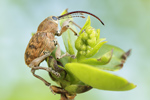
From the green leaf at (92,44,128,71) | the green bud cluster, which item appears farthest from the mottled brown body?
the green leaf at (92,44,128,71)

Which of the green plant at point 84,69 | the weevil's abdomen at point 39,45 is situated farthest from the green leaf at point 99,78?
the weevil's abdomen at point 39,45

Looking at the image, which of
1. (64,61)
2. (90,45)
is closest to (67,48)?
(64,61)

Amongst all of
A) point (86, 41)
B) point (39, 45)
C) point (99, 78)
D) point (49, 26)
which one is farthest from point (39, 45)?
point (99, 78)

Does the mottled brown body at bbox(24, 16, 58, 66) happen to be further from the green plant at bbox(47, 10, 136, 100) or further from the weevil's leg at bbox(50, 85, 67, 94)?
the weevil's leg at bbox(50, 85, 67, 94)

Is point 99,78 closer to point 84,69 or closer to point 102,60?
point 84,69

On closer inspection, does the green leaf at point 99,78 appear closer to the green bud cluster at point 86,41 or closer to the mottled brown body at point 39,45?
the green bud cluster at point 86,41

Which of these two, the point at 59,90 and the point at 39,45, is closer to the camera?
the point at 59,90

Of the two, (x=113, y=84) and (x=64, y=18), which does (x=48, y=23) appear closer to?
(x=64, y=18)
